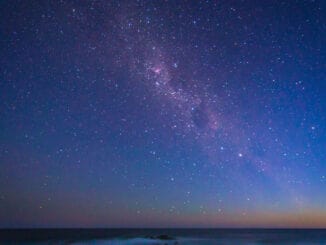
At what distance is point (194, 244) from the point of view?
52188 millimetres

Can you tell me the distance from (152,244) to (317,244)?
2788 cm

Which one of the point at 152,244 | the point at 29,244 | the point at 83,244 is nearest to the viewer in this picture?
the point at 152,244

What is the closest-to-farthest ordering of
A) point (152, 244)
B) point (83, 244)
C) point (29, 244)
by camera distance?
point (152, 244)
point (83, 244)
point (29, 244)

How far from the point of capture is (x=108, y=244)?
52.4 meters

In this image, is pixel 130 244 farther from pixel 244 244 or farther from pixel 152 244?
pixel 244 244

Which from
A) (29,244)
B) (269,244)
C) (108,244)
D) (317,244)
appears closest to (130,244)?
(108,244)

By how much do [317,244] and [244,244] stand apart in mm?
11957

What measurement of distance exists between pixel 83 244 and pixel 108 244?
436 cm

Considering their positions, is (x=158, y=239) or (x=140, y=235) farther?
(x=140, y=235)

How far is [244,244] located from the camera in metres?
53.4

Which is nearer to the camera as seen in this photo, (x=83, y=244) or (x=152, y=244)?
(x=152, y=244)

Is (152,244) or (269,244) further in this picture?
(269,244)

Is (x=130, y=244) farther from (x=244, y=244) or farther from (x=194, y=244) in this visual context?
(x=244, y=244)

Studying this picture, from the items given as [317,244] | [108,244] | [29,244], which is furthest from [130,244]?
[317,244]
